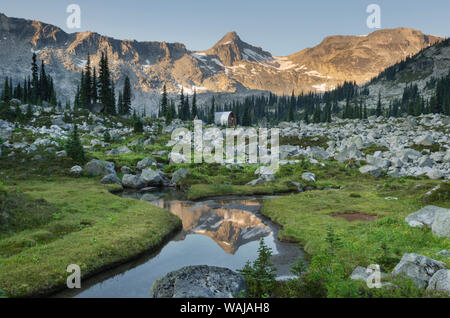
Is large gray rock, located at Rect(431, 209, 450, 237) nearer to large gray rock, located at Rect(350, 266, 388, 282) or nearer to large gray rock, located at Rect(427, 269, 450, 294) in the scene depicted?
large gray rock, located at Rect(350, 266, 388, 282)

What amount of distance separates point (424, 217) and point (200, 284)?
17.7 metres

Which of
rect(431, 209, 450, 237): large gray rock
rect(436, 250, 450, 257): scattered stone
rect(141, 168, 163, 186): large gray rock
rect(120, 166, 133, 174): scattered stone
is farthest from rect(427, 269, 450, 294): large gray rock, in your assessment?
rect(120, 166, 133, 174): scattered stone

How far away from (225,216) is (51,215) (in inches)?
645

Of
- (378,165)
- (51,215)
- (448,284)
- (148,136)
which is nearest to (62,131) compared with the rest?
(148,136)

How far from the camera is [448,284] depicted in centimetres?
1073

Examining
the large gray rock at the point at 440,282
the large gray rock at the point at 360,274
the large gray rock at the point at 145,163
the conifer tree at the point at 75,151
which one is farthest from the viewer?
the large gray rock at the point at 145,163

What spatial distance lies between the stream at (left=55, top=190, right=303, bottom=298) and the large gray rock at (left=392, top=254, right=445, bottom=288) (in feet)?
20.8

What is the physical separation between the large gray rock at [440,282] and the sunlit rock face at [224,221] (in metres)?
12.8

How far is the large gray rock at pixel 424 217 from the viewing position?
785 inches

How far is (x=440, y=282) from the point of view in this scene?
1102cm

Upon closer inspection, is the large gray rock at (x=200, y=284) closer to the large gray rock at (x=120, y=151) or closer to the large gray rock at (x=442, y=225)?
the large gray rock at (x=442, y=225)

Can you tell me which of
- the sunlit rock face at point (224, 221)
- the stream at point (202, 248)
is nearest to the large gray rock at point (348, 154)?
the sunlit rock face at point (224, 221)

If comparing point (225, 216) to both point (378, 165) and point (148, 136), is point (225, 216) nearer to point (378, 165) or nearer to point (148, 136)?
point (378, 165)

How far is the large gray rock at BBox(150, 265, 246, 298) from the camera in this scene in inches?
483
